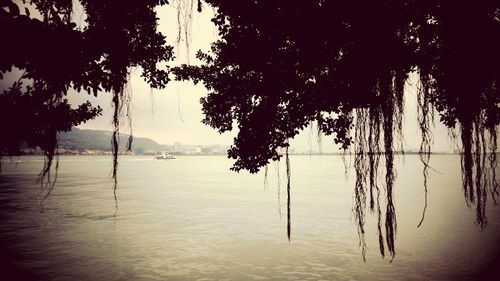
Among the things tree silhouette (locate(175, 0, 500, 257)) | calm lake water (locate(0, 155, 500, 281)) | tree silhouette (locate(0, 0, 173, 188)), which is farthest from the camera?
calm lake water (locate(0, 155, 500, 281))

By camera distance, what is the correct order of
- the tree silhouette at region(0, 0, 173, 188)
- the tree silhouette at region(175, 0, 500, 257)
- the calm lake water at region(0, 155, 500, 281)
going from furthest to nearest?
the calm lake water at region(0, 155, 500, 281), the tree silhouette at region(175, 0, 500, 257), the tree silhouette at region(0, 0, 173, 188)

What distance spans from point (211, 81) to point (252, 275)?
7.01 m

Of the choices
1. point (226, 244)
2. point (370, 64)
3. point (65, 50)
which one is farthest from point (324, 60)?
point (226, 244)

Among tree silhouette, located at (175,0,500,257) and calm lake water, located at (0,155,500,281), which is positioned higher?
tree silhouette, located at (175,0,500,257)

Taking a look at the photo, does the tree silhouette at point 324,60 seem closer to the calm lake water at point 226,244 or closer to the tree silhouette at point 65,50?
the tree silhouette at point 65,50

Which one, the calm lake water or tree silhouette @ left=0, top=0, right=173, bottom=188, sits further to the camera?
the calm lake water

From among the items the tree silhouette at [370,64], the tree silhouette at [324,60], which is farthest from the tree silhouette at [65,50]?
the tree silhouette at [370,64]

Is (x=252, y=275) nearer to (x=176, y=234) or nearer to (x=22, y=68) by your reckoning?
(x=176, y=234)

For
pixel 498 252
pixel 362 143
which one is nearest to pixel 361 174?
pixel 362 143

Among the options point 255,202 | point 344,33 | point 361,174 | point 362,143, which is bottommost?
point 255,202

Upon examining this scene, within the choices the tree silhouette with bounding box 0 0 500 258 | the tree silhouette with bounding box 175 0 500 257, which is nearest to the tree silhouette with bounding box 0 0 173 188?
the tree silhouette with bounding box 0 0 500 258

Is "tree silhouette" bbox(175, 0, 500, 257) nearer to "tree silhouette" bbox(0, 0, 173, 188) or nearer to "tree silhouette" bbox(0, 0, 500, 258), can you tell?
"tree silhouette" bbox(0, 0, 500, 258)

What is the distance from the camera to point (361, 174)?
4.78m

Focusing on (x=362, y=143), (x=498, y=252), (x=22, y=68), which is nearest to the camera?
(x=22, y=68)
